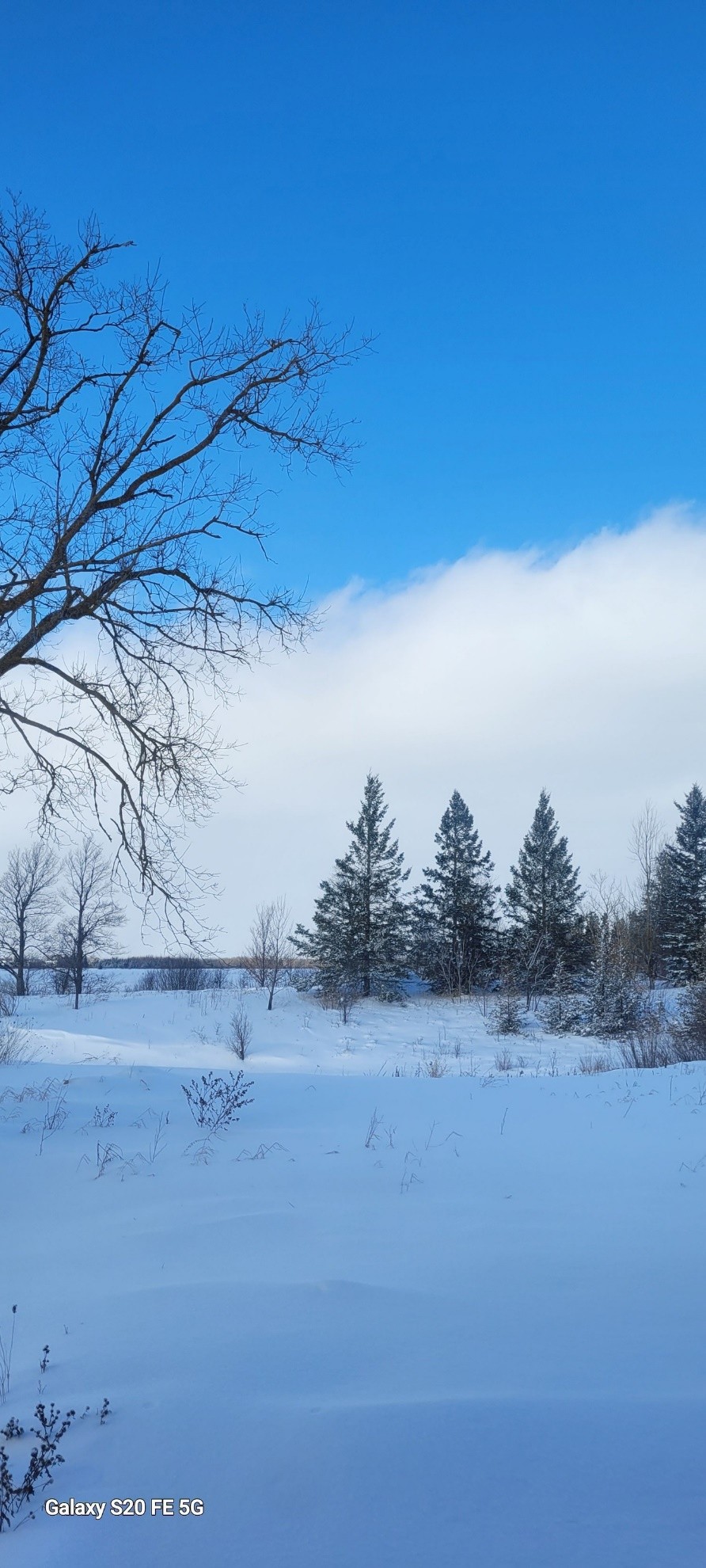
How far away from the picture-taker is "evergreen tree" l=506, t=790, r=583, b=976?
4162 centimetres

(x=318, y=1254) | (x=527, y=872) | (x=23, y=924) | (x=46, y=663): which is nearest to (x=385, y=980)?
(x=527, y=872)

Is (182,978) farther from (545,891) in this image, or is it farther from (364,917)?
(545,891)

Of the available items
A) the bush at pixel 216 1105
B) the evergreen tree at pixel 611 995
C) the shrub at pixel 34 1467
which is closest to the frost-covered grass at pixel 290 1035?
the evergreen tree at pixel 611 995

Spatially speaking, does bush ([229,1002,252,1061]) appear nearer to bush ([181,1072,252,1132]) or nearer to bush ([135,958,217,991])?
bush ([135,958,217,991])

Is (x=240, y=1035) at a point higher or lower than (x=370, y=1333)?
lower

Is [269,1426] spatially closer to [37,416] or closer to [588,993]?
[37,416]

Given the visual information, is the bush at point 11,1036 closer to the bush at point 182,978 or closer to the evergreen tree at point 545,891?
the bush at point 182,978

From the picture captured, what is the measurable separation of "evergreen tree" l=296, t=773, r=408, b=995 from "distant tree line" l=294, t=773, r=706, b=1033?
0.05 metres

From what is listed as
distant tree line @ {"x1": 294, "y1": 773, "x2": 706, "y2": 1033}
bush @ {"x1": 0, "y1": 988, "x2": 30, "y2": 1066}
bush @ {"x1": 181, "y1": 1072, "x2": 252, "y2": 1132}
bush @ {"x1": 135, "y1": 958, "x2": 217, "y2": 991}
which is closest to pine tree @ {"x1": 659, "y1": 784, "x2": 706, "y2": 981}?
distant tree line @ {"x1": 294, "y1": 773, "x2": 706, "y2": 1033}

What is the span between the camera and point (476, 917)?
42.6m

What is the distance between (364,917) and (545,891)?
9.50m

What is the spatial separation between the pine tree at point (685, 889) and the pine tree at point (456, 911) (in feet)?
28.7

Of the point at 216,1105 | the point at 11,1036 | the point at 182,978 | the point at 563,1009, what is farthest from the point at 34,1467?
the point at 182,978

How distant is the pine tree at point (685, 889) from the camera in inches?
1527
